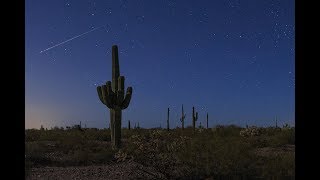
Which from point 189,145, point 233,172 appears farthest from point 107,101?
point 233,172

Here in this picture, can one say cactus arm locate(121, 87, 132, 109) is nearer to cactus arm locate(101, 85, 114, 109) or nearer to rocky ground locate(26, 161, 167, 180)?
cactus arm locate(101, 85, 114, 109)

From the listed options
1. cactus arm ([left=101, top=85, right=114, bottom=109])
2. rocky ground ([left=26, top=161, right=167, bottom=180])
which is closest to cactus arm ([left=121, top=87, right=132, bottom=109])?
cactus arm ([left=101, top=85, right=114, bottom=109])

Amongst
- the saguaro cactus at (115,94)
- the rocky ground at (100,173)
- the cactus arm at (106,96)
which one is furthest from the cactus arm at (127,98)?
the rocky ground at (100,173)

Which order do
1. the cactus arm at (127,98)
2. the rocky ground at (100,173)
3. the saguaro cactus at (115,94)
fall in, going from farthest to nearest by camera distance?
the cactus arm at (127,98)
the saguaro cactus at (115,94)
the rocky ground at (100,173)

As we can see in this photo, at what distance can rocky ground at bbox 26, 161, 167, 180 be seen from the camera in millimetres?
13945

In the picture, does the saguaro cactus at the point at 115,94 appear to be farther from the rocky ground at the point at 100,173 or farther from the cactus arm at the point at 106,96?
the rocky ground at the point at 100,173

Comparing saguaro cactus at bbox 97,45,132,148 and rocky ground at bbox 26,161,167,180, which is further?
saguaro cactus at bbox 97,45,132,148

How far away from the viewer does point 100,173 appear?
1477cm

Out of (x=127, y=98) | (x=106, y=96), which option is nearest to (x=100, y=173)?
(x=106, y=96)

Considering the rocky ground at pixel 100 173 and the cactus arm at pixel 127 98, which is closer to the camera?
the rocky ground at pixel 100 173

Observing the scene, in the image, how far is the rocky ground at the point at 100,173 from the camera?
1395 centimetres

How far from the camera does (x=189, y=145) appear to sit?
1648cm
